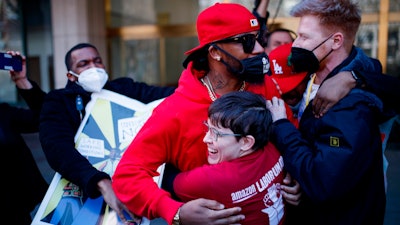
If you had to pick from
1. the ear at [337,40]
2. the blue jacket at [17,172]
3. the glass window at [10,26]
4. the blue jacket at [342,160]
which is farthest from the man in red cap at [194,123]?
the glass window at [10,26]

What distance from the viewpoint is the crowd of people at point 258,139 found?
155 cm

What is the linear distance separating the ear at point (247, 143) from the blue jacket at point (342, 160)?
6.1 inches

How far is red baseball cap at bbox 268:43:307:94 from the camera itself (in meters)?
2.06

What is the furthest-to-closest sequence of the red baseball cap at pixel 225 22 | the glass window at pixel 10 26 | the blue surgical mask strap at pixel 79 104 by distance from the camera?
the glass window at pixel 10 26 < the blue surgical mask strap at pixel 79 104 < the red baseball cap at pixel 225 22

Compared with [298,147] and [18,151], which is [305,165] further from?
[18,151]

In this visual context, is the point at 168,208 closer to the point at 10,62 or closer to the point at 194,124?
the point at 194,124

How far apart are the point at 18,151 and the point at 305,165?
1.89 metres

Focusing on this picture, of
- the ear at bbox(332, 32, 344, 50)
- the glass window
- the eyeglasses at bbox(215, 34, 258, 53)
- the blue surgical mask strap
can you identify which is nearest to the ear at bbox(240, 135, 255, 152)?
the eyeglasses at bbox(215, 34, 258, 53)

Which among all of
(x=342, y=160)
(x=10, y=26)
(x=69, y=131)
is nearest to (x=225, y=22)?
(x=342, y=160)

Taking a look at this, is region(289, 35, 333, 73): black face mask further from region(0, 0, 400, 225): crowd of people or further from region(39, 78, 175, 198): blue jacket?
region(39, 78, 175, 198): blue jacket

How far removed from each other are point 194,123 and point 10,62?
161cm

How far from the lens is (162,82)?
33.1ft

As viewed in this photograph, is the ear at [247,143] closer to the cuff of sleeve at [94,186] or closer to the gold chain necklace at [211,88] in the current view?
the gold chain necklace at [211,88]

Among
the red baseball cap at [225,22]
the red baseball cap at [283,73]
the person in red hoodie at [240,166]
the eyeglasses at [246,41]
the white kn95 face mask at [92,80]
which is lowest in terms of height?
the person in red hoodie at [240,166]
